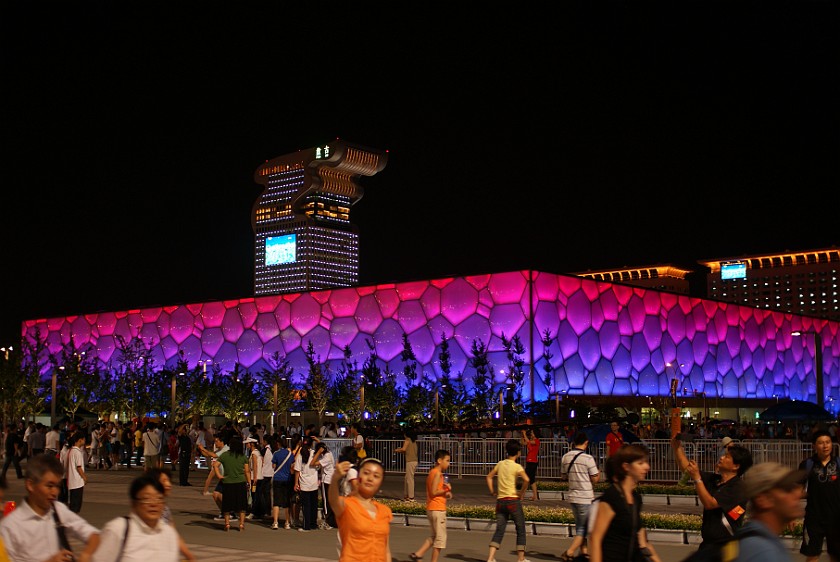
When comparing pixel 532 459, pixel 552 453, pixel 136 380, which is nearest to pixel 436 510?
pixel 532 459

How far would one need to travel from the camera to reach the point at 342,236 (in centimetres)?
18500

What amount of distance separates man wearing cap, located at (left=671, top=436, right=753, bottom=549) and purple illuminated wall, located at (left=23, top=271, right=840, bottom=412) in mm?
43481

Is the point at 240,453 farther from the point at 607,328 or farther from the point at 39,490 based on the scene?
the point at 607,328

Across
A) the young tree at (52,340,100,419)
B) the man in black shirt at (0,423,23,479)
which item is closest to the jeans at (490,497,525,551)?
the man in black shirt at (0,423,23,479)

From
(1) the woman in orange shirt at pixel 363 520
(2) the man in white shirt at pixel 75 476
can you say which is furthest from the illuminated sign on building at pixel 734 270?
(1) the woman in orange shirt at pixel 363 520

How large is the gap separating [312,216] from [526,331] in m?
133

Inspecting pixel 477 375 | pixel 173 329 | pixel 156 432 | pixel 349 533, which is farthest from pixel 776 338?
pixel 349 533

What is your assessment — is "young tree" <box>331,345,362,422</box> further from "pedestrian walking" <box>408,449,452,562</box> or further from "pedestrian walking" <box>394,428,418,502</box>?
"pedestrian walking" <box>408,449,452,562</box>

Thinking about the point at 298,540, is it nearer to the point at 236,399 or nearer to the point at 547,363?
the point at 547,363

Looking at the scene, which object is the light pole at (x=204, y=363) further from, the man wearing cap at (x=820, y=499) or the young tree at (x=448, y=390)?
the man wearing cap at (x=820, y=499)

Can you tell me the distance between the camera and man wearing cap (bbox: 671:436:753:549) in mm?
7172

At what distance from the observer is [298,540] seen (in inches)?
551

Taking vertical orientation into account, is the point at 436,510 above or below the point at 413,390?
Result: below

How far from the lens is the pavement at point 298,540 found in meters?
12.3
